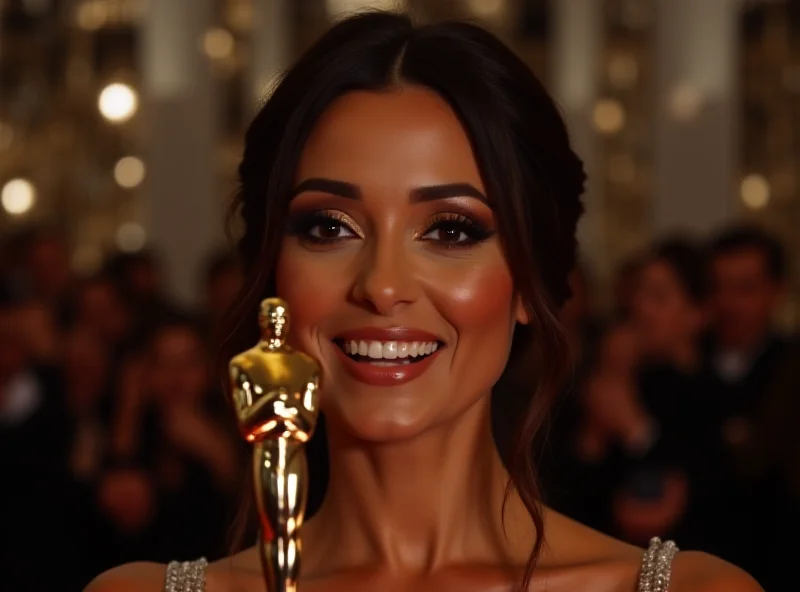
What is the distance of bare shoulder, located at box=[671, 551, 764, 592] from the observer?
319 cm

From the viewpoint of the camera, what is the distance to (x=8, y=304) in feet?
29.7

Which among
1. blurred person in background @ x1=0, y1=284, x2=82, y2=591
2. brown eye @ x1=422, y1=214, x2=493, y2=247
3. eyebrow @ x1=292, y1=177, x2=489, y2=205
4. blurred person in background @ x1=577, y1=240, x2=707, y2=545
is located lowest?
blurred person in background @ x1=0, y1=284, x2=82, y2=591

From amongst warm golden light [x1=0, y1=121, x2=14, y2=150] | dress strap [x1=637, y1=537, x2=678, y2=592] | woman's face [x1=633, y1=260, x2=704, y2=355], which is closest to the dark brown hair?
dress strap [x1=637, y1=537, x2=678, y2=592]

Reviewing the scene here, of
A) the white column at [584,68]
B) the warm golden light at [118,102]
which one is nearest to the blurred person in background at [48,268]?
the warm golden light at [118,102]

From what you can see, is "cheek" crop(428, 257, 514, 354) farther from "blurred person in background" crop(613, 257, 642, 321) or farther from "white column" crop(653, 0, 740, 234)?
"white column" crop(653, 0, 740, 234)

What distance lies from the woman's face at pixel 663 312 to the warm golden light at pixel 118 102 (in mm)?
10889

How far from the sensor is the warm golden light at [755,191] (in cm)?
1944

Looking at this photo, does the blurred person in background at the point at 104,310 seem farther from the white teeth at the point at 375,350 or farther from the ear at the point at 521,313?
the white teeth at the point at 375,350

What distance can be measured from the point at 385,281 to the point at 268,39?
19209 mm

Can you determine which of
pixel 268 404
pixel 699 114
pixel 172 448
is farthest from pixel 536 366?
pixel 699 114

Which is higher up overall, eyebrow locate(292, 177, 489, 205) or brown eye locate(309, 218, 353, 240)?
eyebrow locate(292, 177, 489, 205)

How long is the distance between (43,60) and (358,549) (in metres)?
18.9

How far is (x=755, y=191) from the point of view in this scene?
64.3 feet

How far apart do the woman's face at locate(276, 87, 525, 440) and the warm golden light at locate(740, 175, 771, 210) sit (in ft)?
53.8
